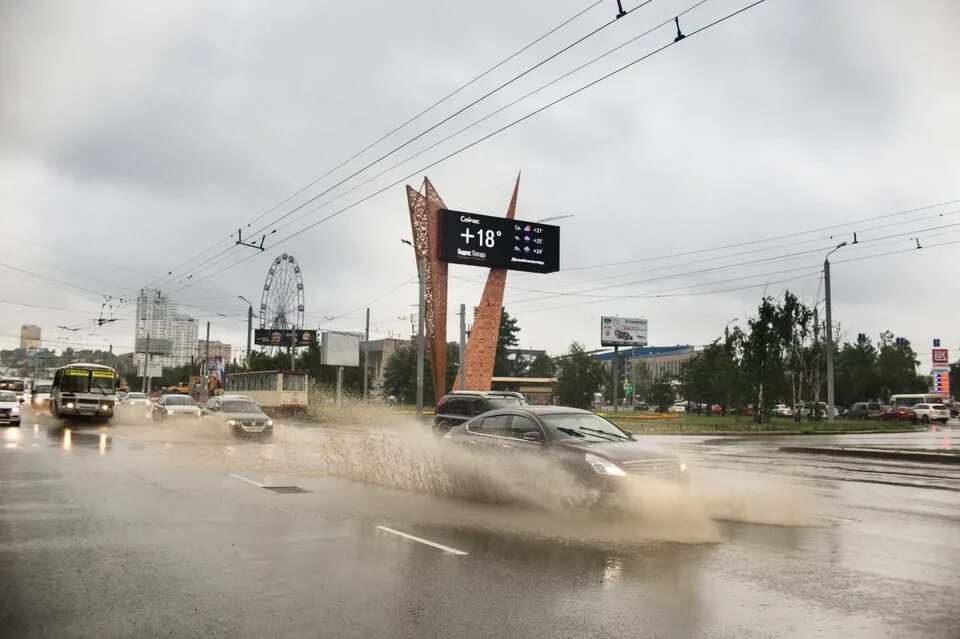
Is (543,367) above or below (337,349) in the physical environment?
below

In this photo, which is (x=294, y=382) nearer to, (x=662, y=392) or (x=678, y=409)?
(x=662, y=392)

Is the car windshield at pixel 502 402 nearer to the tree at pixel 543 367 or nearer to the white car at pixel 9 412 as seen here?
the white car at pixel 9 412

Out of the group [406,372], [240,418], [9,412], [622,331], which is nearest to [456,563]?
[240,418]

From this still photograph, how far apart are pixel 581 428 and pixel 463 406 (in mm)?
8043

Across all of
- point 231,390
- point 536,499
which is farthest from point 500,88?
point 231,390

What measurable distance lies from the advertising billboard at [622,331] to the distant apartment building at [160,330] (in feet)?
146

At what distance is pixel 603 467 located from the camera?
9.59 m

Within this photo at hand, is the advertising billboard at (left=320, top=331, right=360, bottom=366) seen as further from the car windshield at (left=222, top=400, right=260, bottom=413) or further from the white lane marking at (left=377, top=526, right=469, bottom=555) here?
the white lane marking at (left=377, top=526, right=469, bottom=555)

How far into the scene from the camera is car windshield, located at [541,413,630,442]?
10.7 metres

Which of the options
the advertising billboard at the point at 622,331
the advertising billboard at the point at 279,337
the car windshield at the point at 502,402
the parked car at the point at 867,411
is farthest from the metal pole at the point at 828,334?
the advertising billboard at the point at 279,337

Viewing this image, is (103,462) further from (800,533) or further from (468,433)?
(800,533)

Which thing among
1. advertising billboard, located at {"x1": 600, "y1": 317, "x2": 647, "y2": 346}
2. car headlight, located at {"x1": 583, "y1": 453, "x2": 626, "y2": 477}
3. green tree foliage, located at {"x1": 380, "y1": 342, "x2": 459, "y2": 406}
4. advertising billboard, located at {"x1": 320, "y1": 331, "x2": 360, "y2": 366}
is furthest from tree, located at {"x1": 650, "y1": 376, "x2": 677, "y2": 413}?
car headlight, located at {"x1": 583, "y1": 453, "x2": 626, "y2": 477}

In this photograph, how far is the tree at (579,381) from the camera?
79938 millimetres

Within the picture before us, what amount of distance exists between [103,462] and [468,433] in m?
9.36
